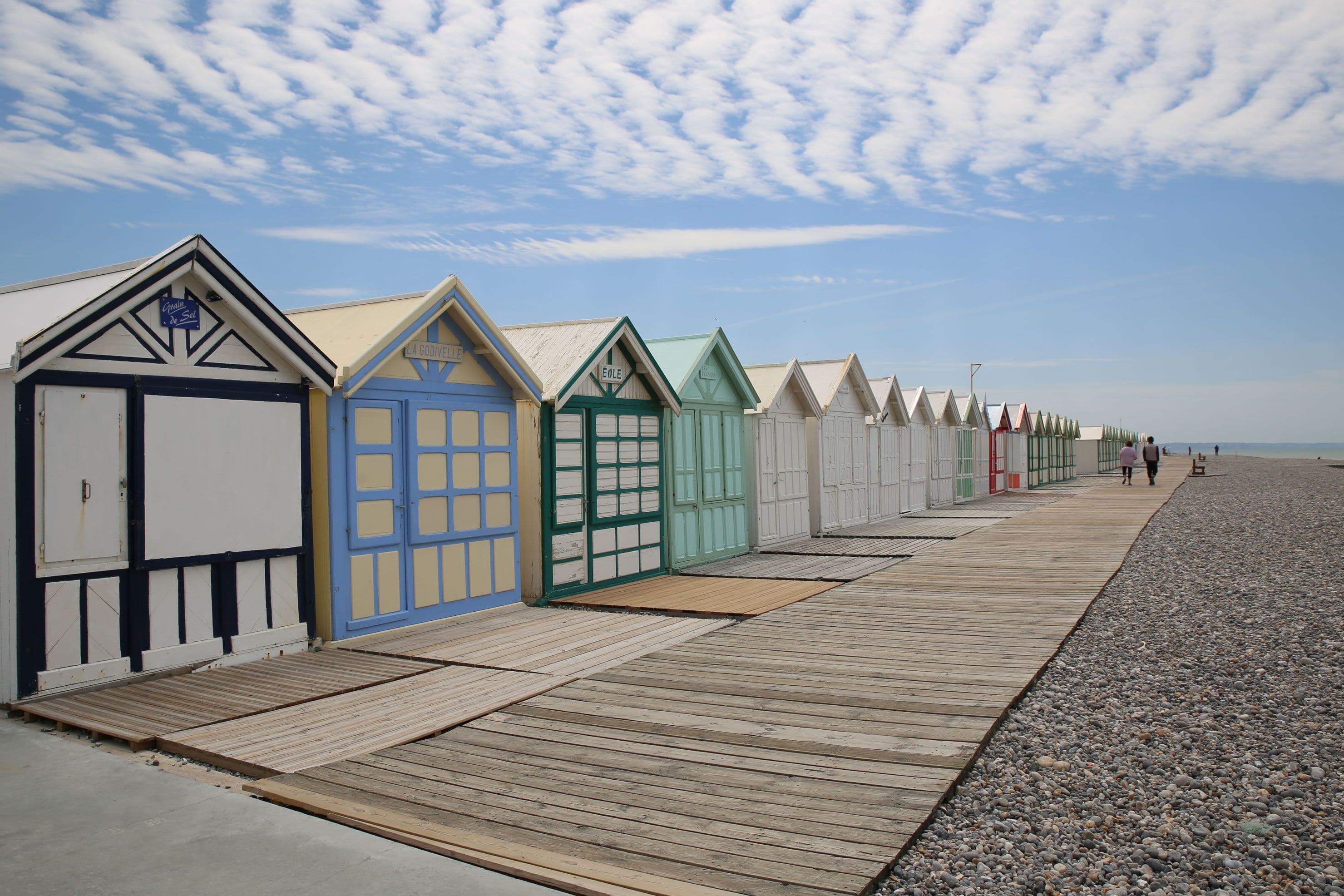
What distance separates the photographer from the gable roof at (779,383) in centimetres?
1434

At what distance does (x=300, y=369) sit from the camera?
7137 millimetres

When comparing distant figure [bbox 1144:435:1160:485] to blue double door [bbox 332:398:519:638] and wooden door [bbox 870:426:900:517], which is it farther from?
blue double door [bbox 332:398:519:638]

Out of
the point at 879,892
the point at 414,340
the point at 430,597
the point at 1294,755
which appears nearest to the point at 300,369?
the point at 414,340

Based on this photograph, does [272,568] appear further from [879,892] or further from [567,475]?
[879,892]

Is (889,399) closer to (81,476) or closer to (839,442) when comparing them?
(839,442)

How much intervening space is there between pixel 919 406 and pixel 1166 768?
1776cm

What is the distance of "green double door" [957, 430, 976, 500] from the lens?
2542 cm

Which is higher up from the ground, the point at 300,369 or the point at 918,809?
the point at 300,369

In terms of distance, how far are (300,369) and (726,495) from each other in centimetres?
720

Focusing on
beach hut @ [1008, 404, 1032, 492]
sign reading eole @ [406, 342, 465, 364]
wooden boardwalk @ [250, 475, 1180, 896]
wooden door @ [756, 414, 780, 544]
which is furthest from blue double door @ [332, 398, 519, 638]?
beach hut @ [1008, 404, 1032, 492]

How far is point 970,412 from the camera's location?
26328 millimetres

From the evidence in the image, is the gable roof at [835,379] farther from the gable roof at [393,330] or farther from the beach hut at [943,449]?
the gable roof at [393,330]

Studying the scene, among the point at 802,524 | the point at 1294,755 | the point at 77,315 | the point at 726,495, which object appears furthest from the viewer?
the point at 802,524

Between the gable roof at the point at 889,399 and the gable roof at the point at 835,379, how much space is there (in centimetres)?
15
